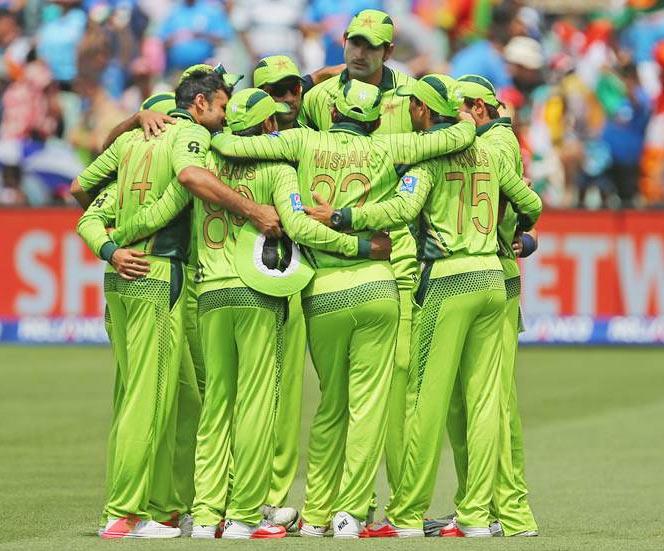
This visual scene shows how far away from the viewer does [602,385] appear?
16.7 m

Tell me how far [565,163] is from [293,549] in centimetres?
1406

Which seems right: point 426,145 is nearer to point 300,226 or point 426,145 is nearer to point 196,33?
point 300,226

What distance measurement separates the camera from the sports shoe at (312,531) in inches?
313

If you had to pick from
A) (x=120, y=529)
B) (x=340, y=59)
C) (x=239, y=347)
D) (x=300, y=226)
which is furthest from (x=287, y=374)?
(x=340, y=59)

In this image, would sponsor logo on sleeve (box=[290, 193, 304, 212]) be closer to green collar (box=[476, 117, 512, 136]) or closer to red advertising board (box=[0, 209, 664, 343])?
green collar (box=[476, 117, 512, 136])

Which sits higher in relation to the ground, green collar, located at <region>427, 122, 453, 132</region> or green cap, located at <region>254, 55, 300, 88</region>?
green cap, located at <region>254, 55, 300, 88</region>

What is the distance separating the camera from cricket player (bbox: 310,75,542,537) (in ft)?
26.0

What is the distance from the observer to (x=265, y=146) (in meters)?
7.63

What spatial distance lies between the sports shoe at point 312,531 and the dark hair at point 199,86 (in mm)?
2258

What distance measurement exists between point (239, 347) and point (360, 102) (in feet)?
4.44

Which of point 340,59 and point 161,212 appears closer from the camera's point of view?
point 161,212

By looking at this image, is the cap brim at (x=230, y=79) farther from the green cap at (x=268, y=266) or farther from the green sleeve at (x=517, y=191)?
the green sleeve at (x=517, y=191)

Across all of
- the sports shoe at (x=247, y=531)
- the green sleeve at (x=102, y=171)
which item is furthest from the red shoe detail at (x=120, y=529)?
the green sleeve at (x=102, y=171)

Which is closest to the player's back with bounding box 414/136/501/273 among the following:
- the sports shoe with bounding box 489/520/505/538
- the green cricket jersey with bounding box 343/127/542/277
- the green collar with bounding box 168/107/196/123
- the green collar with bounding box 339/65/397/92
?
the green cricket jersey with bounding box 343/127/542/277
